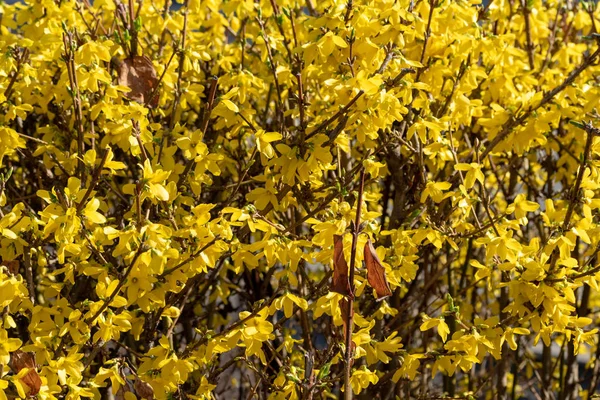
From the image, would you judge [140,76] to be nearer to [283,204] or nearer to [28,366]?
[283,204]

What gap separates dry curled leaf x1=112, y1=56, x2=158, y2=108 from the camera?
2.62m

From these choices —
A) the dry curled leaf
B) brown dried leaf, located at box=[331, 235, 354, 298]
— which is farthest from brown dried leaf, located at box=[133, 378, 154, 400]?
the dry curled leaf

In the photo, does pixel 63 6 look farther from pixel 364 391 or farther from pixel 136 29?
pixel 364 391

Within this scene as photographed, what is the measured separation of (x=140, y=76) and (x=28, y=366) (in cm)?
104

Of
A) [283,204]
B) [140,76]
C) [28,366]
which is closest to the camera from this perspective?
[28,366]

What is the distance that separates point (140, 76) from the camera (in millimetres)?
2648

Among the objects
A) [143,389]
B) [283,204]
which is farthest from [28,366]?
[283,204]

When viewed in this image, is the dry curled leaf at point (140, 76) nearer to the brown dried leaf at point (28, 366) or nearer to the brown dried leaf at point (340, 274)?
the brown dried leaf at point (28, 366)

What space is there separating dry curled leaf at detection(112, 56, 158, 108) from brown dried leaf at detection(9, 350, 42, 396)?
0.92m

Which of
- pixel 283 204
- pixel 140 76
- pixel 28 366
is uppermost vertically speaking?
pixel 140 76

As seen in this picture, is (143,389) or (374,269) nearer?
(374,269)

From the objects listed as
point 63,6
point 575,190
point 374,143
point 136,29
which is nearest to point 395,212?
point 374,143

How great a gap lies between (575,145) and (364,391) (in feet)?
4.66

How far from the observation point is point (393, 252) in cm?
253
